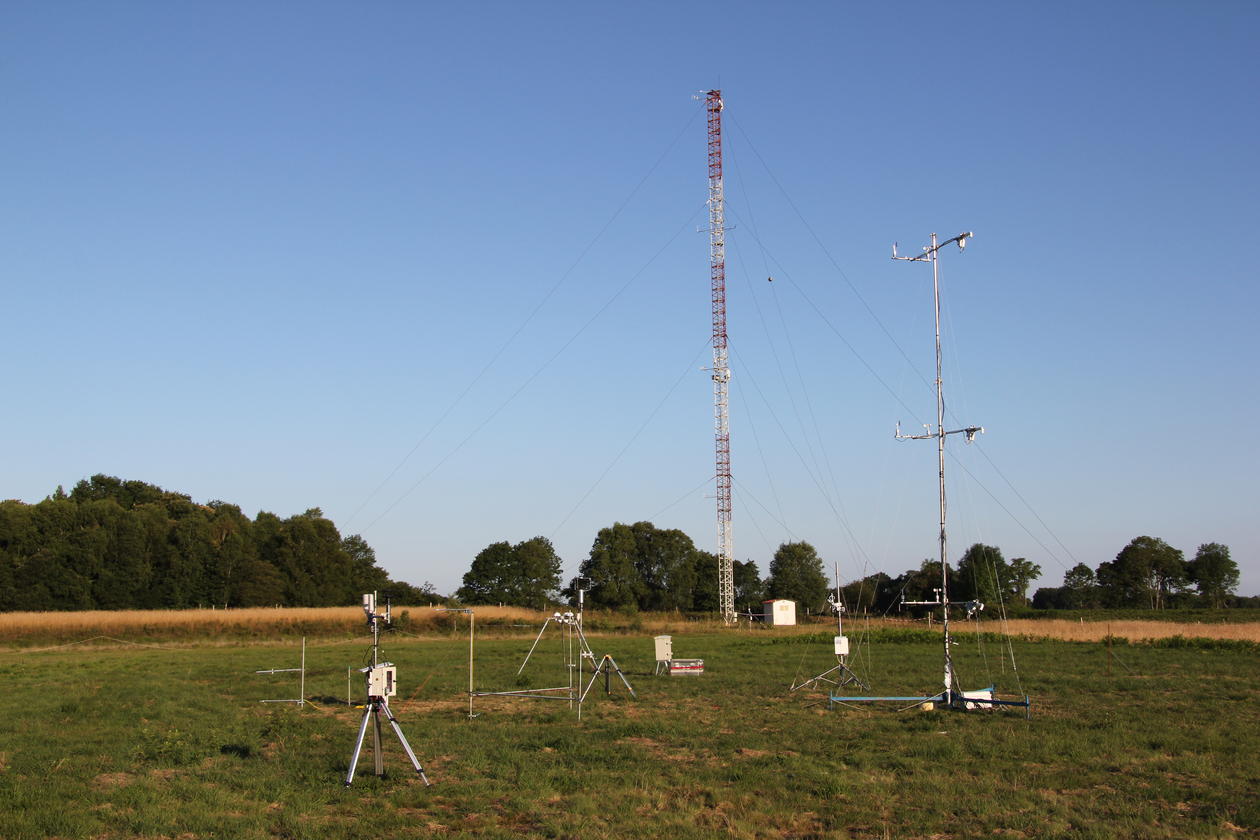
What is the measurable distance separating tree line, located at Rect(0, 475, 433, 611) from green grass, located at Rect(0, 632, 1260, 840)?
173ft

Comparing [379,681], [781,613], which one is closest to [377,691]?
[379,681]

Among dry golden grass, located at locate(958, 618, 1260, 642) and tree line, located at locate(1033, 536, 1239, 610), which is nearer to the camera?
dry golden grass, located at locate(958, 618, 1260, 642)

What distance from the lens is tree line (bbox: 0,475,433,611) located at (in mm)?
81375

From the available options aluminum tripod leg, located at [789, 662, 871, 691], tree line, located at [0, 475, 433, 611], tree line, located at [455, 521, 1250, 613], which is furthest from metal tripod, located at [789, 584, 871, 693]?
tree line, located at [455, 521, 1250, 613]

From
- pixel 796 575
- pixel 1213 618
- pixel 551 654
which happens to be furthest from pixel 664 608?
pixel 551 654

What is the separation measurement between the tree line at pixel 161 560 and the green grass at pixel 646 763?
52.7 m

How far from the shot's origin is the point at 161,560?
88125mm

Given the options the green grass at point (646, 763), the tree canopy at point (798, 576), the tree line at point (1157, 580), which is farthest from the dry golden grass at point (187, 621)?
the tree line at point (1157, 580)

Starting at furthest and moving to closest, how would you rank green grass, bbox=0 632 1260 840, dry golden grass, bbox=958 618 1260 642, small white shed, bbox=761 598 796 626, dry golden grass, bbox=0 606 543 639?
small white shed, bbox=761 598 796 626 → dry golden grass, bbox=0 606 543 639 → dry golden grass, bbox=958 618 1260 642 → green grass, bbox=0 632 1260 840

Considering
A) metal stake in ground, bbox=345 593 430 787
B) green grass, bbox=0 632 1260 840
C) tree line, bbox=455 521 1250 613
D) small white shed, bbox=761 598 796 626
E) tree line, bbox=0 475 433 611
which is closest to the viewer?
green grass, bbox=0 632 1260 840

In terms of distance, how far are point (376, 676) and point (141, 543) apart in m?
81.9

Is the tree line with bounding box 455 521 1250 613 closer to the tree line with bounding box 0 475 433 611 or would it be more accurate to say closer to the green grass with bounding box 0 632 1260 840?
the tree line with bounding box 0 475 433 611

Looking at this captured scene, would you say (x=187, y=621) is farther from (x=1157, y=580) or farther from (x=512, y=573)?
(x=1157, y=580)

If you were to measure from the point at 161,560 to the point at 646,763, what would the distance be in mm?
82987
